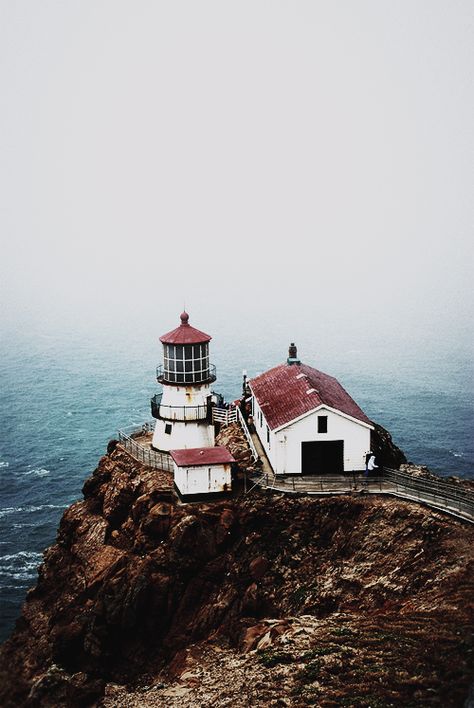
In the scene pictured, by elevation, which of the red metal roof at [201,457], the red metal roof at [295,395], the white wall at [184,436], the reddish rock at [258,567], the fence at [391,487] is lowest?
the reddish rock at [258,567]

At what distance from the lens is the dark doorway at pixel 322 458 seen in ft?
107

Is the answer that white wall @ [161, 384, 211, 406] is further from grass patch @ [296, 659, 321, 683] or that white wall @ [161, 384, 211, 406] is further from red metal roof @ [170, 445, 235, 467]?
grass patch @ [296, 659, 321, 683]

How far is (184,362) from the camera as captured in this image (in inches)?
1490

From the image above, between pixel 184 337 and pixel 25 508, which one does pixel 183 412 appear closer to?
pixel 184 337

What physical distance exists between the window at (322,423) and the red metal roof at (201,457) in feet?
15.8

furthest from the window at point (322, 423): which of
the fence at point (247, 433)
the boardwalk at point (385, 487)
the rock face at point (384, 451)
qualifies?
the fence at point (247, 433)

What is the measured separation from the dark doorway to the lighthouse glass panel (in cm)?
887

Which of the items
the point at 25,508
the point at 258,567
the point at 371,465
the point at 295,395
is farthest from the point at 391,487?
the point at 25,508

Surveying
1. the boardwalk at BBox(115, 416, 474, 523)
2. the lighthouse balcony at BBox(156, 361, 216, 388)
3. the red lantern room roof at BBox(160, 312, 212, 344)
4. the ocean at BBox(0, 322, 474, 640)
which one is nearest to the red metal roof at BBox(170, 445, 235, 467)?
the boardwalk at BBox(115, 416, 474, 523)

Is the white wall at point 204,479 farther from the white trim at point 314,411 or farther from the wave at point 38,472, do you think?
the wave at point 38,472

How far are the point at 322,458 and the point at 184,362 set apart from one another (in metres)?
10.5

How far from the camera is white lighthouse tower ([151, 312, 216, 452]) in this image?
124 ft

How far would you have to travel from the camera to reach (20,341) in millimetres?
142250

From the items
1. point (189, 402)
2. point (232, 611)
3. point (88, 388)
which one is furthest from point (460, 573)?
point (88, 388)
